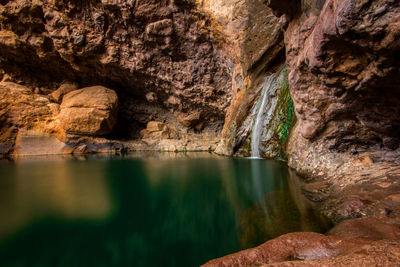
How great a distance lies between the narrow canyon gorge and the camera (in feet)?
7.59

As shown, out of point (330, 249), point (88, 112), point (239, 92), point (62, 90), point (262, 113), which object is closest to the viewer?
point (330, 249)

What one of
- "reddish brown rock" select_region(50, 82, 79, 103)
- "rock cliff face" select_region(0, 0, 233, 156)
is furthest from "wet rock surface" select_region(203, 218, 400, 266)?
"reddish brown rock" select_region(50, 82, 79, 103)

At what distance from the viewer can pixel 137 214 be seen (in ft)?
10.0

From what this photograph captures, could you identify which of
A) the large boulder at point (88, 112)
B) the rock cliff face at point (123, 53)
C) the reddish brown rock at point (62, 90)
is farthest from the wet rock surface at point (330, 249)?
the reddish brown rock at point (62, 90)

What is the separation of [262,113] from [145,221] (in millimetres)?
7649

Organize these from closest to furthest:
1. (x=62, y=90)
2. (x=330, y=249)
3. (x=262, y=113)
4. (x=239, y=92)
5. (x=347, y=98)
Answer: (x=330, y=249)
(x=347, y=98)
(x=262, y=113)
(x=239, y=92)
(x=62, y=90)

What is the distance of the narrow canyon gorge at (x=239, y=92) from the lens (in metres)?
2.31

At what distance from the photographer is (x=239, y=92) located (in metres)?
12.0

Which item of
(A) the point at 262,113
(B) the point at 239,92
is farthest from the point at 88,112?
(A) the point at 262,113

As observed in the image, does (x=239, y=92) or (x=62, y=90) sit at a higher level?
(x=62, y=90)

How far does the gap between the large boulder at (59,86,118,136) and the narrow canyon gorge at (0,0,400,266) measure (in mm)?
80

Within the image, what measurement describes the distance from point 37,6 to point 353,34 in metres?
17.7

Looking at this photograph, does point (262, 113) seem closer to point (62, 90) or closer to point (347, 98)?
point (347, 98)

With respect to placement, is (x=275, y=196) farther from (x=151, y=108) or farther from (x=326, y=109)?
(x=151, y=108)
